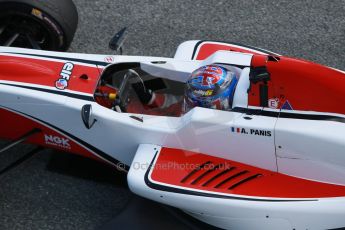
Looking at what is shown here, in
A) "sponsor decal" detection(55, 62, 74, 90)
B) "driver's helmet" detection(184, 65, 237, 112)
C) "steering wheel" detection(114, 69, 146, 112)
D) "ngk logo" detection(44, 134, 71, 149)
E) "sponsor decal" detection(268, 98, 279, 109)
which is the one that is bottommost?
"ngk logo" detection(44, 134, 71, 149)

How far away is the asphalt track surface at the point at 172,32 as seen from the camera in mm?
4074

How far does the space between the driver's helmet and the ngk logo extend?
2.95 feet

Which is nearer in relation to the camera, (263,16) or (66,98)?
(66,98)

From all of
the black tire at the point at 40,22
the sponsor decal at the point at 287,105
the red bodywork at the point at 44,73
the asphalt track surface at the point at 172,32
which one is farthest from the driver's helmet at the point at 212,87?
the black tire at the point at 40,22

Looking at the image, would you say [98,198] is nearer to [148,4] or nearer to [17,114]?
[17,114]

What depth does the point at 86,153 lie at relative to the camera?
12.5 ft

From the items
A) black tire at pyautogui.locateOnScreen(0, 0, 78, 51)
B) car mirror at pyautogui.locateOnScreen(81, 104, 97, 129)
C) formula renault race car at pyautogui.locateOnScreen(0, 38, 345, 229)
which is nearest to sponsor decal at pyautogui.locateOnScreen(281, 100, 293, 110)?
formula renault race car at pyautogui.locateOnScreen(0, 38, 345, 229)

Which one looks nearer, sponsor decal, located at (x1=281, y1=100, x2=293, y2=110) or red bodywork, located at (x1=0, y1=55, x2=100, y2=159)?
sponsor decal, located at (x1=281, y1=100, x2=293, y2=110)

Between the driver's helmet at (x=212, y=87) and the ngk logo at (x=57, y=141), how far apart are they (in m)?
0.90

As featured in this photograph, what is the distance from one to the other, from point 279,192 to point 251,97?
551mm

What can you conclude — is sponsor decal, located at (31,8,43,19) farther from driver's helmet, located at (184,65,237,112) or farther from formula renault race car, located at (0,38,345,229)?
driver's helmet, located at (184,65,237,112)

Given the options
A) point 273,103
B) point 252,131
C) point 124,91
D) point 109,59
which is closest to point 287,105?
point 273,103

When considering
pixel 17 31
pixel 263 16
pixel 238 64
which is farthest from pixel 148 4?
pixel 238 64

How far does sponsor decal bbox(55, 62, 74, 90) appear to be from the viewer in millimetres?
3757
